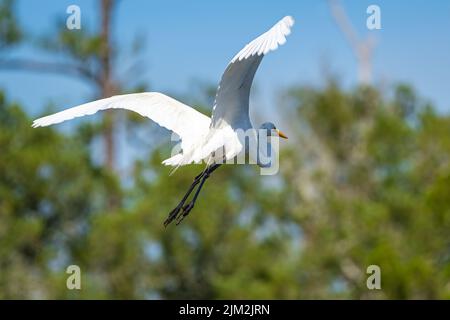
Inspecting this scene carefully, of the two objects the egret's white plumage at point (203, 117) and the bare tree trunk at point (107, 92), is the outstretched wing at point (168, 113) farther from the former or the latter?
the bare tree trunk at point (107, 92)

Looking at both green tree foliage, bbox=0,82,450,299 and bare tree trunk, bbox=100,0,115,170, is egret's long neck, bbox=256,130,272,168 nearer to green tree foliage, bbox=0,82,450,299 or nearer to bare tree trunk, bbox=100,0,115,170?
green tree foliage, bbox=0,82,450,299

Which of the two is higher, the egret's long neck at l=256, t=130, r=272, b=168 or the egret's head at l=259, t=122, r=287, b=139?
the egret's head at l=259, t=122, r=287, b=139

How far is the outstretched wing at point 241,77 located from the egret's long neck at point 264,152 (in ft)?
0.70

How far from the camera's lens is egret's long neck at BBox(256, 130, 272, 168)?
7.88m

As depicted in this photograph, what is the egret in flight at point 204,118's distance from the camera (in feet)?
24.5

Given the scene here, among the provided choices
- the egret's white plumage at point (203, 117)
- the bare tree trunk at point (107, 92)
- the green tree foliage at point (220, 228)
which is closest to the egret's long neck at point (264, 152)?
the egret's white plumage at point (203, 117)

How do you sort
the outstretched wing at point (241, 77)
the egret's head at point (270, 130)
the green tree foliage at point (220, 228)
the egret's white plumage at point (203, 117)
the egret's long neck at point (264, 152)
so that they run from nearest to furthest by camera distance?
the outstretched wing at point (241, 77)
the egret's white plumage at point (203, 117)
the egret's long neck at point (264, 152)
the egret's head at point (270, 130)
the green tree foliage at point (220, 228)

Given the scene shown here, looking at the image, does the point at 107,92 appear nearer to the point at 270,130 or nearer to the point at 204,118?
the point at 270,130

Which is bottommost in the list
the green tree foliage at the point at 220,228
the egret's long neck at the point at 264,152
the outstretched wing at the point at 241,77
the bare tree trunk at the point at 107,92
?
the egret's long neck at the point at 264,152

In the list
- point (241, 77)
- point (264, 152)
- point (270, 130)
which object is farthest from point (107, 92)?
point (241, 77)

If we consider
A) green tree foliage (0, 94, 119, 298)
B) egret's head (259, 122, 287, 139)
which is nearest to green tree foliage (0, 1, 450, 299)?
green tree foliage (0, 94, 119, 298)

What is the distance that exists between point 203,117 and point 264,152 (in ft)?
1.57

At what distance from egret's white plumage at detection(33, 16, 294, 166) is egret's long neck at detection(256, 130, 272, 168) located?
0.48 ft
